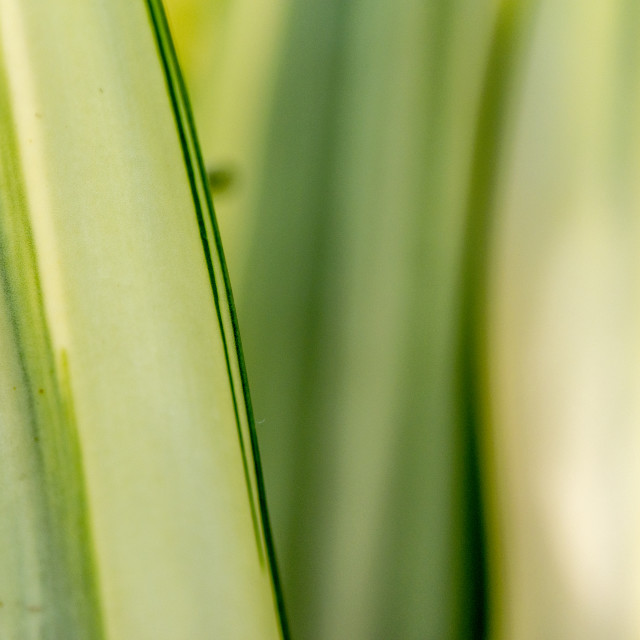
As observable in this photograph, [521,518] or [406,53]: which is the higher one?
[406,53]

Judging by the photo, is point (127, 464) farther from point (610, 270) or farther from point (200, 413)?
point (610, 270)

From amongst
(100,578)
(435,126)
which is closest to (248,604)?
(100,578)
